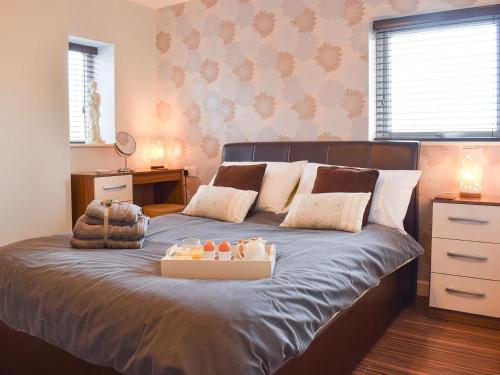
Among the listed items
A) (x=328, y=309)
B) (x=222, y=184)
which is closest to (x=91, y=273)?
(x=328, y=309)

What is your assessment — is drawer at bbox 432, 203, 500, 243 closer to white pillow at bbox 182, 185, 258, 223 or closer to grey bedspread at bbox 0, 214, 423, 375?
grey bedspread at bbox 0, 214, 423, 375

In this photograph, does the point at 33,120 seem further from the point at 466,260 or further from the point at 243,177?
the point at 466,260

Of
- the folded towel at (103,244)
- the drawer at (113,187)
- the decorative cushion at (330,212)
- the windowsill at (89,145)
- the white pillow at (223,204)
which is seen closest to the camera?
the folded towel at (103,244)

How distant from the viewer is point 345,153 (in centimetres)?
331

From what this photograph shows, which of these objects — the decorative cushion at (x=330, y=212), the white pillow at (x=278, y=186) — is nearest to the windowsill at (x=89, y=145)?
the white pillow at (x=278, y=186)

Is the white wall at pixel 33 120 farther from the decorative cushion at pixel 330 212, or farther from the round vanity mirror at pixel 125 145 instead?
the decorative cushion at pixel 330 212

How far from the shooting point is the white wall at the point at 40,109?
327cm

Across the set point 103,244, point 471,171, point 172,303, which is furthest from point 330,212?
point 172,303

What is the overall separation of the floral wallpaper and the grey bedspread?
1.30 meters

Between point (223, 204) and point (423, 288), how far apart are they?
147 cm

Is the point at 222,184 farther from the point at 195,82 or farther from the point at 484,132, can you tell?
the point at 484,132

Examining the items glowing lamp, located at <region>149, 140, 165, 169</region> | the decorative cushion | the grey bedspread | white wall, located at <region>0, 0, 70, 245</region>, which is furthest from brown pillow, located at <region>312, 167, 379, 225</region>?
white wall, located at <region>0, 0, 70, 245</region>

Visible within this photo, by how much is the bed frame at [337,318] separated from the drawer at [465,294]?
200 millimetres

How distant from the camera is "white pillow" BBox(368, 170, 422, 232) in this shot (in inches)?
113
